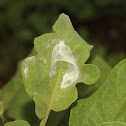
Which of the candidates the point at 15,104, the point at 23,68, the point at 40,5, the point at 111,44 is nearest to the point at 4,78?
the point at 40,5

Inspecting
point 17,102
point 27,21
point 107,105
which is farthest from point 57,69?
point 27,21

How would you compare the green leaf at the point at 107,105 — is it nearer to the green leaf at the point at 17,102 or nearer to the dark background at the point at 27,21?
the green leaf at the point at 17,102

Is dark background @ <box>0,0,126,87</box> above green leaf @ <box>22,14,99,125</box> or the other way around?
the other way around

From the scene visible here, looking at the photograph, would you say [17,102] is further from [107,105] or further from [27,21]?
[27,21]

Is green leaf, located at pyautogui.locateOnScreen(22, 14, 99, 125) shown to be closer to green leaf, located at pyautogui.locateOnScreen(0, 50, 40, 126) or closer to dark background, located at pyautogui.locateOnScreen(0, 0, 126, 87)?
green leaf, located at pyautogui.locateOnScreen(0, 50, 40, 126)

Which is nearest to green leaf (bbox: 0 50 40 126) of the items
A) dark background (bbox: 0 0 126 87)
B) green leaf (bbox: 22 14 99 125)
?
green leaf (bbox: 22 14 99 125)

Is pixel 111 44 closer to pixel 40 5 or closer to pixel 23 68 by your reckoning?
pixel 40 5

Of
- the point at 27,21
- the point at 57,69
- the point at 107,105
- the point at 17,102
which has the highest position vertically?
the point at 57,69

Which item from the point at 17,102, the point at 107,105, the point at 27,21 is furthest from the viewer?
the point at 27,21
